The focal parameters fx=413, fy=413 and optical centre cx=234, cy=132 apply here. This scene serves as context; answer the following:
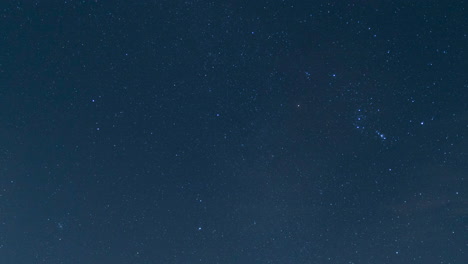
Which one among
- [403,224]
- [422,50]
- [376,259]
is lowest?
→ [376,259]

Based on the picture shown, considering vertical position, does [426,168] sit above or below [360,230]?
above

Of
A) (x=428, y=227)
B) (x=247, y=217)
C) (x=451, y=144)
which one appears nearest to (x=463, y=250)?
(x=428, y=227)

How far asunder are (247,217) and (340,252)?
179cm

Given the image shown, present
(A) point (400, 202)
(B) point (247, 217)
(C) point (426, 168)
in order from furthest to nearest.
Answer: (A) point (400, 202)
(C) point (426, 168)
(B) point (247, 217)

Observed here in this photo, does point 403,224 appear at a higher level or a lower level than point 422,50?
lower

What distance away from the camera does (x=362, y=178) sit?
16.5 ft

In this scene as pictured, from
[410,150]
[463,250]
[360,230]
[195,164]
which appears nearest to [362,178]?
[410,150]

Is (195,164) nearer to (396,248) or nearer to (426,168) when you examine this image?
(426,168)

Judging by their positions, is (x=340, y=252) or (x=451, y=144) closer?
(x=451, y=144)

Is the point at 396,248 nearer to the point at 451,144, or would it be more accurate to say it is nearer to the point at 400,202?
the point at 400,202

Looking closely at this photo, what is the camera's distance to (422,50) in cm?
383

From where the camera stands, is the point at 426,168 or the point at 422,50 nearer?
the point at 422,50

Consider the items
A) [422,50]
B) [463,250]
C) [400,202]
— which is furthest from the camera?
[463,250]

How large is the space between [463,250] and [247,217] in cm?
383
